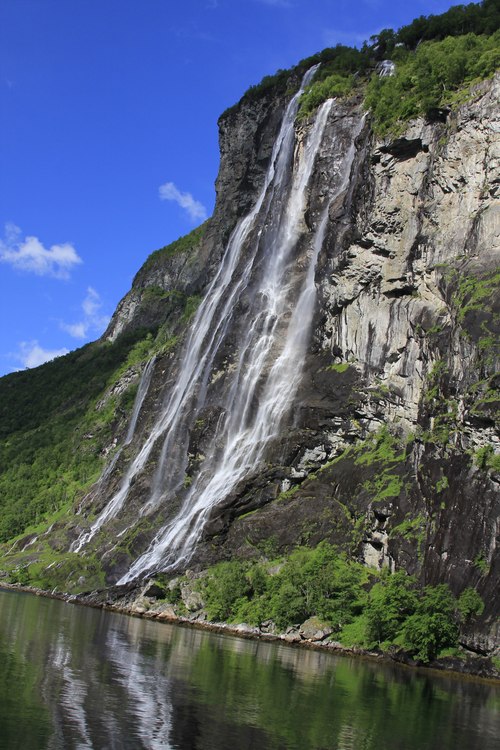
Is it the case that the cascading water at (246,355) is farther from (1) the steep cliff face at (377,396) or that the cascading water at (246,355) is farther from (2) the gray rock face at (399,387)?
(2) the gray rock face at (399,387)

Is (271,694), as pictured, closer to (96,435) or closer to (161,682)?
(161,682)

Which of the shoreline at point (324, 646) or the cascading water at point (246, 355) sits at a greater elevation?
the cascading water at point (246, 355)

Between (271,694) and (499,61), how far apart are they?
51.6 meters

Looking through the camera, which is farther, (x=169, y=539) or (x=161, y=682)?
(x=169, y=539)

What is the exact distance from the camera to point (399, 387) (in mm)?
53000

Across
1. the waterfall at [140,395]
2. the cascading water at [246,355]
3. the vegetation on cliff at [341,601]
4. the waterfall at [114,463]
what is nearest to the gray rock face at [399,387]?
the vegetation on cliff at [341,601]

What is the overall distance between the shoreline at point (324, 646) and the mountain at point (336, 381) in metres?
1.01

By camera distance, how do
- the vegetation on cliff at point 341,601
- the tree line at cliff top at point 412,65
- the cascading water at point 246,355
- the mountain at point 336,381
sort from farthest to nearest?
1. the tree line at cliff top at point 412,65
2. the cascading water at point 246,355
3. the mountain at point 336,381
4. the vegetation on cliff at point 341,601

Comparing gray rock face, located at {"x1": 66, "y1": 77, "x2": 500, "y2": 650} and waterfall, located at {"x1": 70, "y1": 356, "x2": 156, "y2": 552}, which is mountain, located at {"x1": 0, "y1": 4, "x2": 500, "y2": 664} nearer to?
gray rock face, located at {"x1": 66, "y1": 77, "x2": 500, "y2": 650}

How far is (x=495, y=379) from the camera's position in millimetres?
41969

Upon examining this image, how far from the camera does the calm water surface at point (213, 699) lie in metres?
17.6

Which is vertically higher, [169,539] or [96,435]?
[96,435]

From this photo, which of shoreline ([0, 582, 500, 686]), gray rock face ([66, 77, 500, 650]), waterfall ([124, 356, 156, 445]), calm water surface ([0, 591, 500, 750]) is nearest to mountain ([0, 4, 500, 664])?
gray rock face ([66, 77, 500, 650])

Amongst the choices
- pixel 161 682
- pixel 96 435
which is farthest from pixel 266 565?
pixel 96 435
